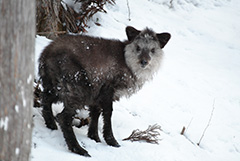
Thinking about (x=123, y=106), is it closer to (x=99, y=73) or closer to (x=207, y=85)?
(x=99, y=73)

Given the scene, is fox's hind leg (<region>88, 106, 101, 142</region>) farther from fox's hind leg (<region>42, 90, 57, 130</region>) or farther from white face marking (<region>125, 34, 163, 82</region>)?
white face marking (<region>125, 34, 163, 82</region>)

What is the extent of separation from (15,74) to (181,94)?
637cm

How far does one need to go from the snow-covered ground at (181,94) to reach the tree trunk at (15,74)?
1.67m

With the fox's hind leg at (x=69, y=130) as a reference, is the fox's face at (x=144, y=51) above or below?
above

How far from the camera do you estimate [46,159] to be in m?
3.66

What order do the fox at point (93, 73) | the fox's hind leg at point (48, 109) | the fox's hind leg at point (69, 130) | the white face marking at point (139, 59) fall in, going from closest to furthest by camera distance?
the fox's hind leg at point (69, 130)
the fox at point (93, 73)
the fox's hind leg at point (48, 109)
the white face marking at point (139, 59)

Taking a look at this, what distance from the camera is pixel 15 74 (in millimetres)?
1919

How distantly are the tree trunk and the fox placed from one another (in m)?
2.19

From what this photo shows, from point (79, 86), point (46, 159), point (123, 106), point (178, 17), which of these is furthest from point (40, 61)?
point (178, 17)

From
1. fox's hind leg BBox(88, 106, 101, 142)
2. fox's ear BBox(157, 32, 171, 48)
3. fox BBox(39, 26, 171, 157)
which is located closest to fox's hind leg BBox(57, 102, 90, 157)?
fox BBox(39, 26, 171, 157)

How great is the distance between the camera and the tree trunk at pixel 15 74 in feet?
6.08

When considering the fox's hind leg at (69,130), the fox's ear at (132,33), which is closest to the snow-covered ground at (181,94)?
the fox's hind leg at (69,130)

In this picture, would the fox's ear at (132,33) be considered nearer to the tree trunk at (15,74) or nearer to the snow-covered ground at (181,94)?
the snow-covered ground at (181,94)

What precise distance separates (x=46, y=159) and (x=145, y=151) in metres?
1.64
